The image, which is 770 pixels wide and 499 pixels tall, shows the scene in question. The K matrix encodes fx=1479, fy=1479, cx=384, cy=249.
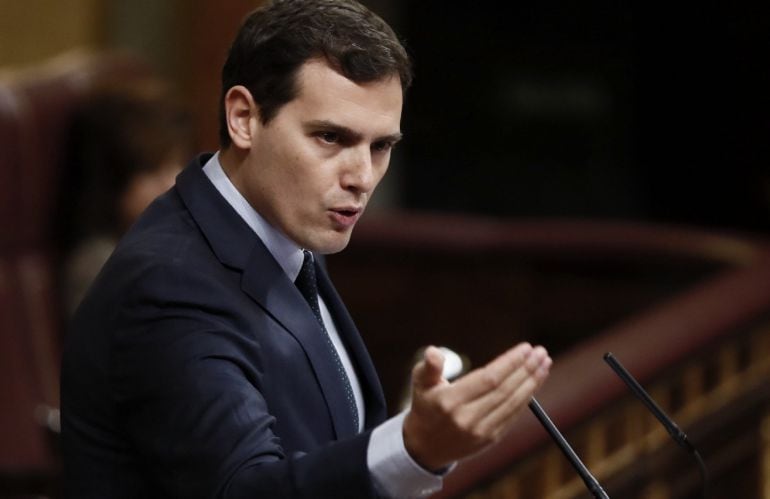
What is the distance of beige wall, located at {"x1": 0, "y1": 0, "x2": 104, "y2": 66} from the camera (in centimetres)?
443

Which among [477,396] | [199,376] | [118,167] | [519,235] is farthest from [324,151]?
[519,235]

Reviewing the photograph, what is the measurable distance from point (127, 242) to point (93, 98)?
216cm

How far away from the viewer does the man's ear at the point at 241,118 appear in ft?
4.99

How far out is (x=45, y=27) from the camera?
4.49 metres

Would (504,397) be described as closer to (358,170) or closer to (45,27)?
(358,170)

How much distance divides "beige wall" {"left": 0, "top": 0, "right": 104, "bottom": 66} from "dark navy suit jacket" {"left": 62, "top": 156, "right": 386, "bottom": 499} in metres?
3.00

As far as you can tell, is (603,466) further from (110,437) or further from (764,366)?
(110,437)

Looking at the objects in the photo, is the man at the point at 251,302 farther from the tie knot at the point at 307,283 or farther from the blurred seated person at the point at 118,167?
the blurred seated person at the point at 118,167

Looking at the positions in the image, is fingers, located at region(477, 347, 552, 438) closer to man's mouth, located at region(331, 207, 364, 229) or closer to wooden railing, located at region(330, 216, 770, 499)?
man's mouth, located at region(331, 207, 364, 229)

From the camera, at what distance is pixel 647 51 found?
577 cm

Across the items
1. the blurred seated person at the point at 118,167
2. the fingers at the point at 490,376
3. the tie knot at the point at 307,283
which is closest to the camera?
the fingers at the point at 490,376

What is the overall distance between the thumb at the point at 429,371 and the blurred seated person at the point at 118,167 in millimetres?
2250

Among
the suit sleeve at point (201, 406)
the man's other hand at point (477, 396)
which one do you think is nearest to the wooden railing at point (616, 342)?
the suit sleeve at point (201, 406)

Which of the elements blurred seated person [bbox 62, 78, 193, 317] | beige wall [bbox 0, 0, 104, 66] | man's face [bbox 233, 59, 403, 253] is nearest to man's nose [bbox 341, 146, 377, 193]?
man's face [bbox 233, 59, 403, 253]
